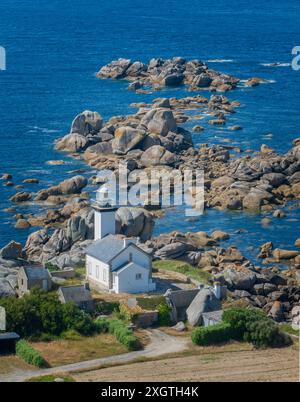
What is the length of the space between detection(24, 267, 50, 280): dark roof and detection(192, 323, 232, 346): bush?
9.91 metres

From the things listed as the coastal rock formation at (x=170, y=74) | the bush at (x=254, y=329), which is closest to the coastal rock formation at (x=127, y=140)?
the coastal rock formation at (x=170, y=74)

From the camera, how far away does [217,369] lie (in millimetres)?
52656

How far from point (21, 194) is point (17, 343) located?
140ft

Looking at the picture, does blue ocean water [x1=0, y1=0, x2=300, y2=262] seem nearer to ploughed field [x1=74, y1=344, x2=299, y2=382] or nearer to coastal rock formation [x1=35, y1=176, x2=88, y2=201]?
coastal rock formation [x1=35, y1=176, x2=88, y2=201]

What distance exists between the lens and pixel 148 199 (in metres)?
95.8

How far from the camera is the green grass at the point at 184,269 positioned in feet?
228

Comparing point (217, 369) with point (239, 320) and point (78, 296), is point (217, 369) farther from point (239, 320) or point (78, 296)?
point (78, 296)

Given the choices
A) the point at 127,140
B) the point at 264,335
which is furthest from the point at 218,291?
the point at 127,140

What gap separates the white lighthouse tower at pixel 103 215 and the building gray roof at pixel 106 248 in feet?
3.08

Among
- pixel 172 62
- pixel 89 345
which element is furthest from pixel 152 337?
pixel 172 62

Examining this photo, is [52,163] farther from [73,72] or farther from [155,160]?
[73,72]

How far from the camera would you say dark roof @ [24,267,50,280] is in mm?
62531

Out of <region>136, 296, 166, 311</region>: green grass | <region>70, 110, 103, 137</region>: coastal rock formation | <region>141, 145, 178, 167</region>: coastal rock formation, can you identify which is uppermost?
<region>70, 110, 103, 137</region>: coastal rock formation

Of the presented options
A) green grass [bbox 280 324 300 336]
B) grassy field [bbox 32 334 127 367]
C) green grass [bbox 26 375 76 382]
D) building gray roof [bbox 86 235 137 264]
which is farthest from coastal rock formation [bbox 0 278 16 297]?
green grass [bbox 280 324 300 336]
